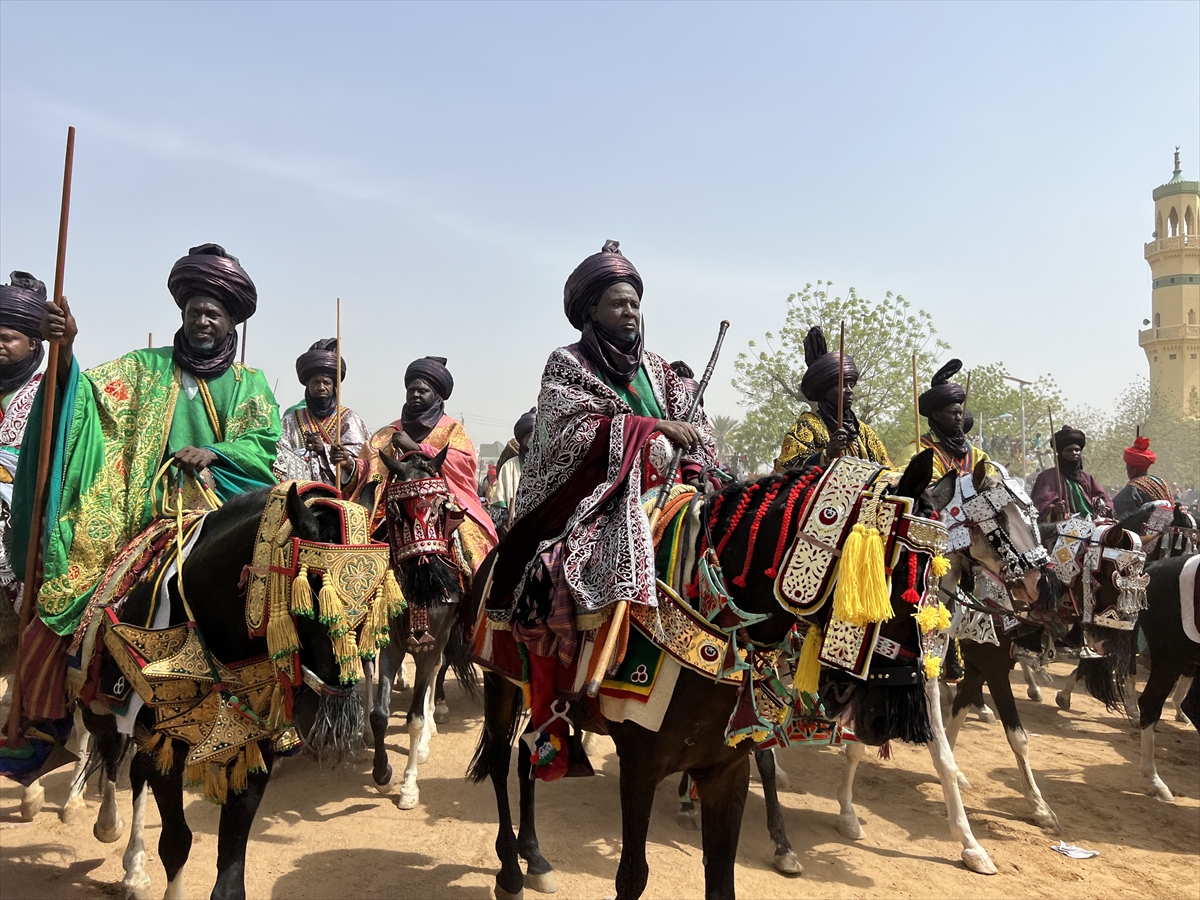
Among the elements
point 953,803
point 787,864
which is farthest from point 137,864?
point 953,803

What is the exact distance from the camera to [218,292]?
4715 millimetres

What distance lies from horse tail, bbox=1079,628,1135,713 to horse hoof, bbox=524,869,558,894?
5.20 meters

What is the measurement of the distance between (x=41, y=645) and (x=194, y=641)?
1030 mm

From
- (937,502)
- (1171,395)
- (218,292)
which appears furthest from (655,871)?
(1171,395)

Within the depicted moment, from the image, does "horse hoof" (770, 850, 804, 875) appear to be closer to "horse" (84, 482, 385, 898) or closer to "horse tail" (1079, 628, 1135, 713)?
"horse" (84, 482, 385, 898)

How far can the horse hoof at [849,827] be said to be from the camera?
20.4 ft

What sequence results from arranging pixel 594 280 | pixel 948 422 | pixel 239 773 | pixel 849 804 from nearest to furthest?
pixel 239 773
pixel 594 280
pixel 849 804
pixel 948 422

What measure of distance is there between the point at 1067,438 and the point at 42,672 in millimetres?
10576

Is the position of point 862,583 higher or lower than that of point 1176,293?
lower

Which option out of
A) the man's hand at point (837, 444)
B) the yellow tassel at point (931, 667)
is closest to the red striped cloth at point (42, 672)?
the yellow tassel at point (931, 667)

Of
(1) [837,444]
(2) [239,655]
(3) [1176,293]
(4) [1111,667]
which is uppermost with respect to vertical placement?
(3) [1176,293]

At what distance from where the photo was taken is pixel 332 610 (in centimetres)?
330

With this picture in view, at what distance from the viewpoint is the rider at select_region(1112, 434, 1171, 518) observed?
39.2 feet

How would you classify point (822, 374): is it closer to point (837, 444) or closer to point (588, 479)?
point (837, 444)
